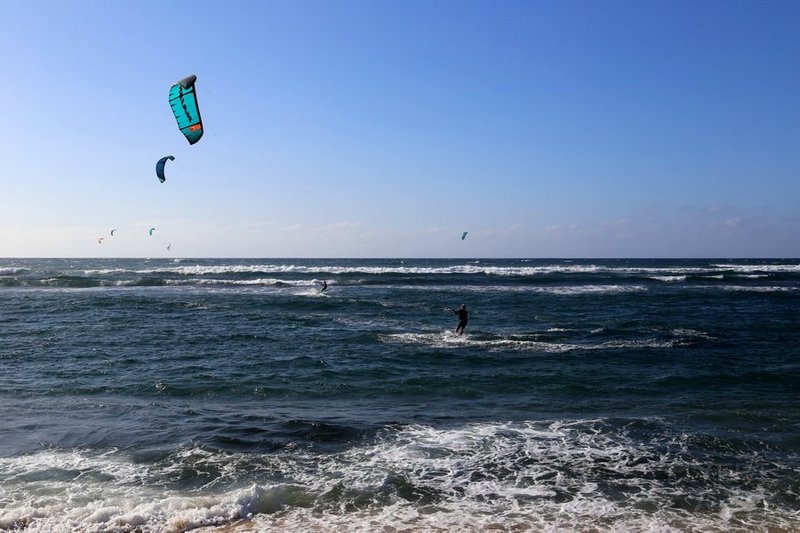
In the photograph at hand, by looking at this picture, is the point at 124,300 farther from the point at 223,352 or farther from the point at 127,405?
the point at 127,405

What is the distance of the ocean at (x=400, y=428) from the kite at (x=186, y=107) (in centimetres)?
550

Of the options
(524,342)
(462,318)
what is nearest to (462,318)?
(462,318)

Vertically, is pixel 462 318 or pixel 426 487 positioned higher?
pixel 462 318

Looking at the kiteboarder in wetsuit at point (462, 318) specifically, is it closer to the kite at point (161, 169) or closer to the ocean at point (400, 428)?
the ocean at point (400, 428)

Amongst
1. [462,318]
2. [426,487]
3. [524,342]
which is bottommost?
[426,487]

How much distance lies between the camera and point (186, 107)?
1305cm

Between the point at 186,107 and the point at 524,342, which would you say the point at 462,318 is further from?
the point at 186,107

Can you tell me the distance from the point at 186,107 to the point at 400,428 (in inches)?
348

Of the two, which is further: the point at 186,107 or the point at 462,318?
the point at 462,318

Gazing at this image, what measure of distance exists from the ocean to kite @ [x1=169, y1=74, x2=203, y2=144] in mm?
5500

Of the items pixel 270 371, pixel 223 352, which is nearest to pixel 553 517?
pixel 270 371

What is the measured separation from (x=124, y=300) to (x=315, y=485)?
2575 centimetres

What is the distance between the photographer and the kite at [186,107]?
42.5 ft

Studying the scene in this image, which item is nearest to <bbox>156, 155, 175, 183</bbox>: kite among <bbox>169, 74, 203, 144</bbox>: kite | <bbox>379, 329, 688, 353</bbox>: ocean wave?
<bbox>169, 74, 203, 144</bbox>: kite
